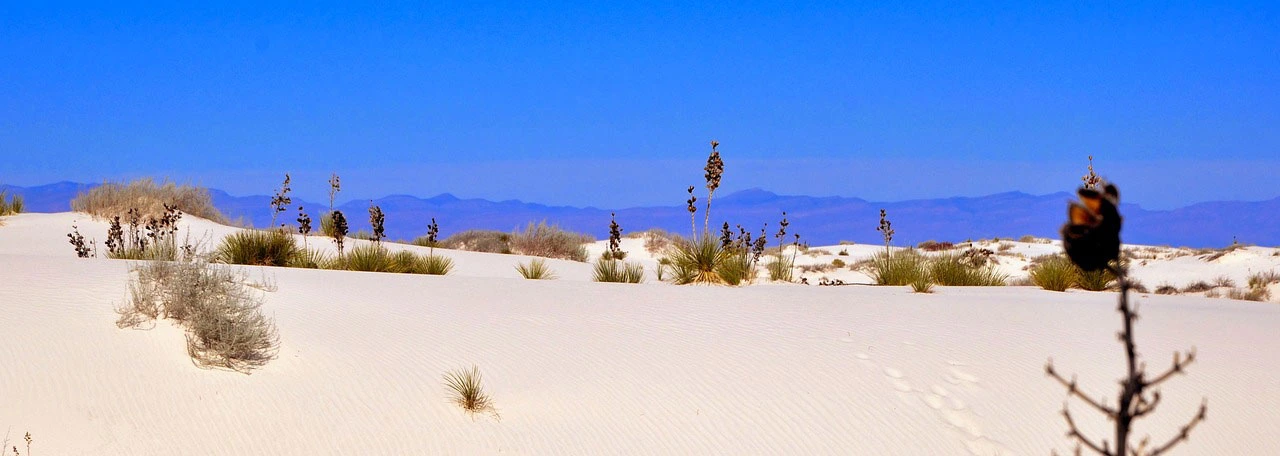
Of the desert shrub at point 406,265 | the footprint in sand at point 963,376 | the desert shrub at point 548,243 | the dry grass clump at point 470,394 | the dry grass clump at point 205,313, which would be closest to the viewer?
the dry grass clump at point 470,394

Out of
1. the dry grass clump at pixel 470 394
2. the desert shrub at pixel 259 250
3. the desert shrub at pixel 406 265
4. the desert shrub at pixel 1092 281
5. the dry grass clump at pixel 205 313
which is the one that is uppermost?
the desert shrub at pixel 259 250

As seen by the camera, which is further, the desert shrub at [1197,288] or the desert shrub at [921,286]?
the desert shrub at [1197,288]

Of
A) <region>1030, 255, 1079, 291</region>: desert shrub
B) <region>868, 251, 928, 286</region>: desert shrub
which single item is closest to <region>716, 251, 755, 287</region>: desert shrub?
<region>868, 251, 928, 286</region>: desert shrub

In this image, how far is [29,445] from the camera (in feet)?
15.4

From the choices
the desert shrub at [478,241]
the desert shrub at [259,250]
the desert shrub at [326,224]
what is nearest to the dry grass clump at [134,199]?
the desert shrub at [326,224]

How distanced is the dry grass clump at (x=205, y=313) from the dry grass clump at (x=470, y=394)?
4.34 ft

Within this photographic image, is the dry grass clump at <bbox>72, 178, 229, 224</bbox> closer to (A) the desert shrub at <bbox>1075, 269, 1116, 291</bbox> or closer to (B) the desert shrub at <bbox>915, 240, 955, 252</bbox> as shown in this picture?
(A) the desert shrub at <bbox>1075, 269, 1116, 291</bbox>

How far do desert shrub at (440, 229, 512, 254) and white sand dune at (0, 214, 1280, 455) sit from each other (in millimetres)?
16535

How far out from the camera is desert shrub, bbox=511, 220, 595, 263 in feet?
84.5

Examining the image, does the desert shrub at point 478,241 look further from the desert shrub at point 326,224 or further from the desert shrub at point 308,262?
the desert shrub at point 308,262

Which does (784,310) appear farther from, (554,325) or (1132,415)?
(1132,415)

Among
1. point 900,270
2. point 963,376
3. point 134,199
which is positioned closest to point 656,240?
point 134,199

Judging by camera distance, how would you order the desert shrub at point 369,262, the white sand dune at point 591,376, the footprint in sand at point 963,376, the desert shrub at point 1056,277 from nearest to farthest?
the white sand dune at point 591,376, the footprint in sand at point 963,376, the desert shrub at point 1056,277, the desert shrub at point 369,262

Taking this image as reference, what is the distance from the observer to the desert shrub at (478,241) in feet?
85.1
